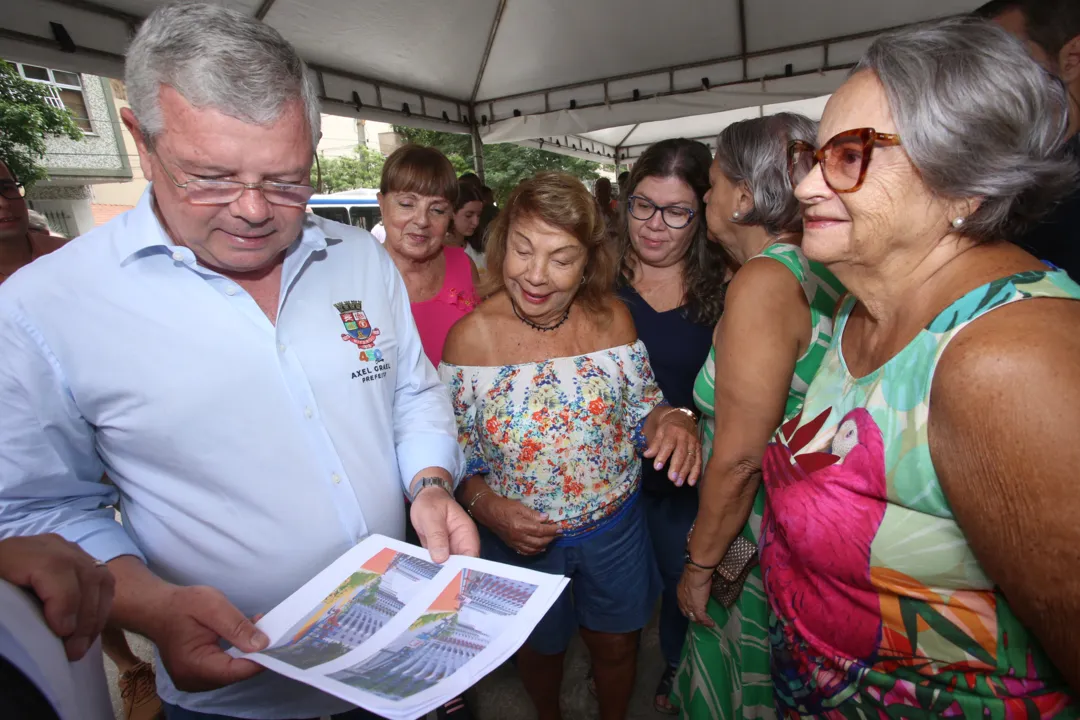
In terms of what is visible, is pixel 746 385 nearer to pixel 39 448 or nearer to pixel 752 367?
pixel 752 367

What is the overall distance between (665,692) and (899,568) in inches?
88.6

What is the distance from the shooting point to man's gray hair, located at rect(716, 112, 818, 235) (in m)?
1.86

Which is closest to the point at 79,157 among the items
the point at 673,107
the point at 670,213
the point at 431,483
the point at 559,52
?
the point at 559,52

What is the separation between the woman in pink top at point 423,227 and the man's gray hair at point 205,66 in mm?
1816

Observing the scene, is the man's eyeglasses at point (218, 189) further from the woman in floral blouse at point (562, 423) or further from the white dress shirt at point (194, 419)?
the woman in floral blouse at point (562, 423)

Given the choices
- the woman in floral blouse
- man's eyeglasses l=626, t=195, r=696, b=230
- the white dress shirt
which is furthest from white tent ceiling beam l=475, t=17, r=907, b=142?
the white dress shirt

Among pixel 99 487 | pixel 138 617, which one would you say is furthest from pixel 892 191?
pixel 99 487

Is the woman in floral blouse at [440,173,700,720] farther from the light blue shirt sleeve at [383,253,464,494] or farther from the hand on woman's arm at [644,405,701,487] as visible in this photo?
the light blue shirt sleeve at [383,253,464,494]

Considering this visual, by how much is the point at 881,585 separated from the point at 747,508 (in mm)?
737

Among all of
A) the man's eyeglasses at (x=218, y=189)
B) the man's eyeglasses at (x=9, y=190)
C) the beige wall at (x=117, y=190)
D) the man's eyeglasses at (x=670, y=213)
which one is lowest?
the man's eyeglasses at (x=670, y=213)

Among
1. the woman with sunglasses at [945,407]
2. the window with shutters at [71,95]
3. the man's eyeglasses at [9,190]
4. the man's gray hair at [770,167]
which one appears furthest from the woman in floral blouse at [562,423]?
the window with shutters at [71,95]

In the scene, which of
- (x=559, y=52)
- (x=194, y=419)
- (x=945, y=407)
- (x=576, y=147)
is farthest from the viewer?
(x=576, y=147)

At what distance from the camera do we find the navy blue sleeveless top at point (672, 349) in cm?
248

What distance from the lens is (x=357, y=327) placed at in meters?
1.56
